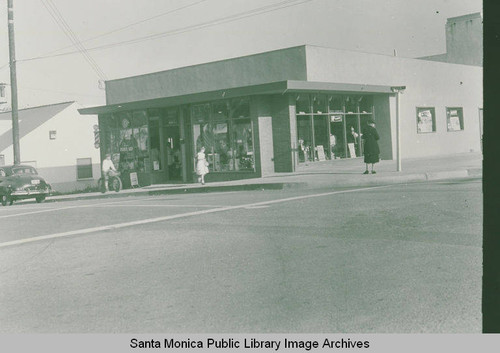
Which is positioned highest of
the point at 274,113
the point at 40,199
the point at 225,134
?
the point at 274,113

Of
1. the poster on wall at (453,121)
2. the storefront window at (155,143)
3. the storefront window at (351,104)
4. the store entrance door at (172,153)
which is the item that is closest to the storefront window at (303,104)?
the storefront window at (351,104)

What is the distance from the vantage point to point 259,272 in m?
6.46

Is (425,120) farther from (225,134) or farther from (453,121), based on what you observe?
(225,134)

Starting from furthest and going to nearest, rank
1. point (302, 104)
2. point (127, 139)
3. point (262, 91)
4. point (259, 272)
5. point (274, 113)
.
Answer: point (127, 139) → point (302, 104) → point (274, 113) → point (262, 91) → point (259, 272)

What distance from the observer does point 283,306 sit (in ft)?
16.8

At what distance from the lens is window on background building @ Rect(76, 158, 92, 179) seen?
155ft

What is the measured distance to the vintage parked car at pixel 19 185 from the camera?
78.8ft

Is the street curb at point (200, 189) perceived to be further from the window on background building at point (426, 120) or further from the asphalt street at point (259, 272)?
the window on background building at point (426, 120)

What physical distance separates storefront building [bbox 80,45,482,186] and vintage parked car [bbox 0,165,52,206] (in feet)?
14.5

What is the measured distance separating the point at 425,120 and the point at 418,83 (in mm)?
1986

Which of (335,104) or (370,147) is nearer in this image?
(370,147)

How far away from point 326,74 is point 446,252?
732 inches

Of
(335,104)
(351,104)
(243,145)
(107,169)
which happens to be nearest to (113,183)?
(107,169)

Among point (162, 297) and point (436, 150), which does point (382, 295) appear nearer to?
point (162, 297)
